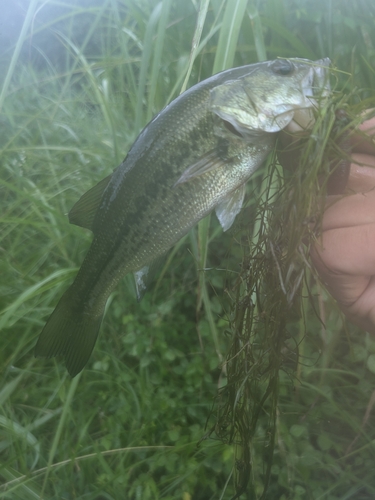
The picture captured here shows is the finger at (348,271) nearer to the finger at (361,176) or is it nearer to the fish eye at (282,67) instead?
the finger at (361,176)

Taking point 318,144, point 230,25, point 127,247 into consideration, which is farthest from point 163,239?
point 230,25

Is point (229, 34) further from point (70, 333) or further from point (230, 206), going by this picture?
point (70, 333)

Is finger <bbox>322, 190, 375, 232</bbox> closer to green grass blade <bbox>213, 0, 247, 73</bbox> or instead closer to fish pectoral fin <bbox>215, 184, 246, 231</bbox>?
fish pectoral fin <bbox>215, 184, 246, 231</bbox>

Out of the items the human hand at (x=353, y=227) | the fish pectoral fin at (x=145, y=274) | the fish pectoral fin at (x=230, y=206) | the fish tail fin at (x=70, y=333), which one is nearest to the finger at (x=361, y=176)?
the human hand at (x=353, y=227)

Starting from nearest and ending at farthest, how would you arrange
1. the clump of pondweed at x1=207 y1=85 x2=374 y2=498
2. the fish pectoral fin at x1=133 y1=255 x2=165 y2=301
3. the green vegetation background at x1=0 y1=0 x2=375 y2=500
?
the clump of pondweed at x1=207 y1=85 x2=374 y2=498 → the fish pectoral fin at x1=133 y1=255 x2=165 y2=301 → the green vegetation background at x1=0 y1=0 x2=375 y2=500

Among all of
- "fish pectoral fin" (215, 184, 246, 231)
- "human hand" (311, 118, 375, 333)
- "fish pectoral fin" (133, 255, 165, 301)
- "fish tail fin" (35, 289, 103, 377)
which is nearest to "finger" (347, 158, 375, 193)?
"human hand" (311, 118, 375, 333)

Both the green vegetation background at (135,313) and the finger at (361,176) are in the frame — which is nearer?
the finger at (361,176)
